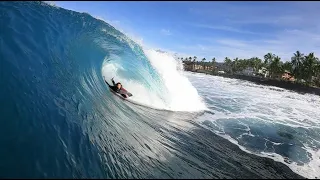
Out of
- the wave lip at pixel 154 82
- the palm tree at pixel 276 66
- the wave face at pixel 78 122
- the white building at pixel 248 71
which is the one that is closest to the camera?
the wave face at pixel 78 122

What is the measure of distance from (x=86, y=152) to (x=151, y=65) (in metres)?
13.5

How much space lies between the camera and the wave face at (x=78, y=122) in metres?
5.93

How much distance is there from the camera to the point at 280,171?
8.74 metres

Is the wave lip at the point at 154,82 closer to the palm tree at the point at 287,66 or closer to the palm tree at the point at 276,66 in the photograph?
the palm tree at the point at 287,66

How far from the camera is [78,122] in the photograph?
7.55m

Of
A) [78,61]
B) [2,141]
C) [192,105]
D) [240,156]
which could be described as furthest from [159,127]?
[192,105]

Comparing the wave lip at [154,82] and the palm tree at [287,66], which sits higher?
the wave lip at [154,82]

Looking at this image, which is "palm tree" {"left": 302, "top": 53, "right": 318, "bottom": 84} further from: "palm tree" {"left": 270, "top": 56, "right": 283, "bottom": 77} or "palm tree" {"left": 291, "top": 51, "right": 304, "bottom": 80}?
"palm tree" {"left": 270, "top": 56, "right": 283, "bottom": 77}

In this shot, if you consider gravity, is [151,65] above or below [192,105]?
above

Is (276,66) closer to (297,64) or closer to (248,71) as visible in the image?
Answer: (297,64)

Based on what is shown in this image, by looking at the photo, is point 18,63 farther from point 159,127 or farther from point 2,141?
point 159,127

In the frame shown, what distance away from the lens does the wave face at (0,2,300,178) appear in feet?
19.5

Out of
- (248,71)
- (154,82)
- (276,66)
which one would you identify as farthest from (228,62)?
(154,82)

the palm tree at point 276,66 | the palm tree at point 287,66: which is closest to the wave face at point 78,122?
the palm tree at point 287,66
